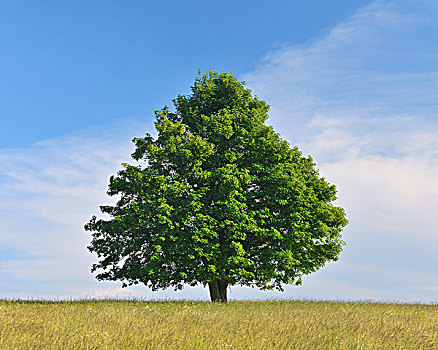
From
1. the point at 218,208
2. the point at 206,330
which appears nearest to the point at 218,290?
the point at 218,208

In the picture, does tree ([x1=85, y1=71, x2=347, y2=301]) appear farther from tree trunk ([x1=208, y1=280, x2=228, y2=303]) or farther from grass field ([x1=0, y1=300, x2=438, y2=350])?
grass field ([x1=0, y1=300, x2=438, y2=350])

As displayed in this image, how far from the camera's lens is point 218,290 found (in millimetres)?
28000

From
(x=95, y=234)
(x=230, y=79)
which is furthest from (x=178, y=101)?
(x=95, y=234)

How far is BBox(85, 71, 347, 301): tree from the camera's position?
2506 cm

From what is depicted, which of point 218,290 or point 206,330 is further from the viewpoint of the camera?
point 218,290

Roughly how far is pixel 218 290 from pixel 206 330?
13.4 metres

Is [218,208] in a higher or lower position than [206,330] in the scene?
higher

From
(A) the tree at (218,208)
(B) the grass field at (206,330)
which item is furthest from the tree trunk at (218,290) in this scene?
(B) the grass field at (206,330)

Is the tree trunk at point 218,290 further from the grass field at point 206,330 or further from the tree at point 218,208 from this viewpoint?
the grass field at point 206,330

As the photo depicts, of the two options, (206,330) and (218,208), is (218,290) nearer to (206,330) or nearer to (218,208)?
(218,208)

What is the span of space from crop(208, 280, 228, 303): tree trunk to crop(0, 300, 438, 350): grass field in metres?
7.63

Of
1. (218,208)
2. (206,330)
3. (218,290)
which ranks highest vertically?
(218,208)

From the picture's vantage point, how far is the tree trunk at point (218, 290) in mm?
27711

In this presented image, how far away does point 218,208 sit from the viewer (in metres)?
25.9
